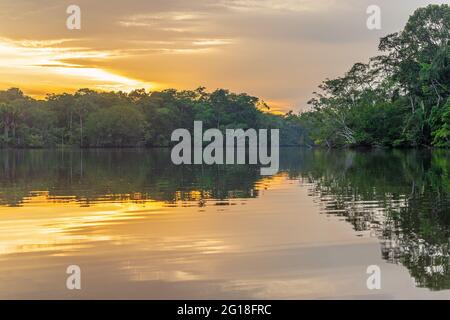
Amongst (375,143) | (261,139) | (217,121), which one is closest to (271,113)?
(261,139)

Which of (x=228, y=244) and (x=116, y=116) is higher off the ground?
(x=116, y=116)

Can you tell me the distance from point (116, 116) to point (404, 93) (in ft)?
195

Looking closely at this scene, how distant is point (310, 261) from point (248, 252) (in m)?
1.02

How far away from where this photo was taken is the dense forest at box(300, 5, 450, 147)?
55125 millimetres

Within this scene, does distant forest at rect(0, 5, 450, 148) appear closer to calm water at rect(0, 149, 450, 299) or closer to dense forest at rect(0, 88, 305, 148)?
dense forest at rect(0, 88, 305, 148)

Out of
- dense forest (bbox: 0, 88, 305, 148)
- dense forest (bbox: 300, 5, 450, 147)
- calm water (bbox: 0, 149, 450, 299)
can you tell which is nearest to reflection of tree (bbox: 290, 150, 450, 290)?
calm water (bbox: 0, 149, 450, 299)

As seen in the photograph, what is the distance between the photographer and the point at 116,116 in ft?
361

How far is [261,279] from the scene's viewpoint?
6.87 metres

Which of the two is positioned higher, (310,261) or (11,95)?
(11,95)

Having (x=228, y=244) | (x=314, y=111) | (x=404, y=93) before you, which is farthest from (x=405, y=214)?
(x=314, y=111)

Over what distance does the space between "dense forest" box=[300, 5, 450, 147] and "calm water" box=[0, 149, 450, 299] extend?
41580mm

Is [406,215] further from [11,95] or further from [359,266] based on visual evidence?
[11,95]

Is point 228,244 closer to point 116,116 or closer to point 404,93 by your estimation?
point 404,93
